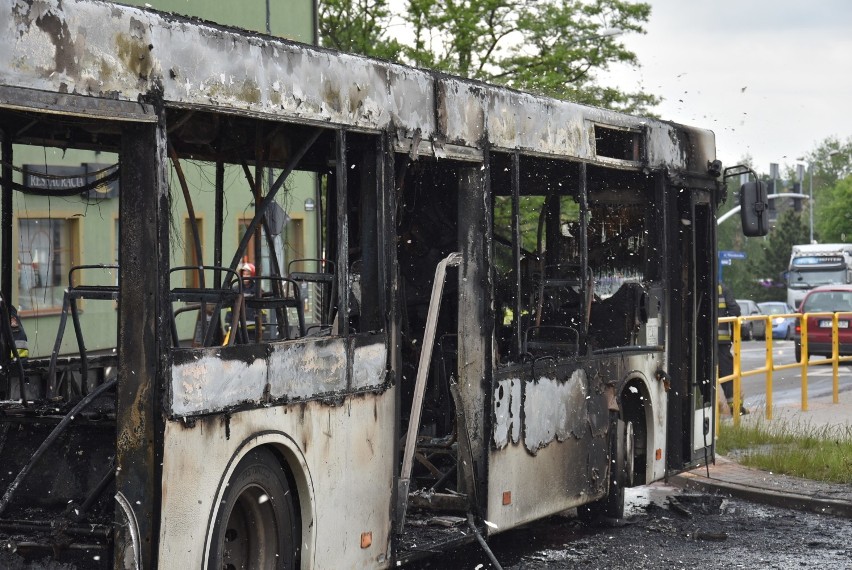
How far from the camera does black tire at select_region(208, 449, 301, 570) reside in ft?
20.5

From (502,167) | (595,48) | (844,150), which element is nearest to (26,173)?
(502,167)

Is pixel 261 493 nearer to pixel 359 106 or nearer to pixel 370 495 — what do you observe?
pixel 370 495

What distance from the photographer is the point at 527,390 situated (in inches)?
343

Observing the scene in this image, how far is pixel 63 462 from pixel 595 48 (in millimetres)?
30582

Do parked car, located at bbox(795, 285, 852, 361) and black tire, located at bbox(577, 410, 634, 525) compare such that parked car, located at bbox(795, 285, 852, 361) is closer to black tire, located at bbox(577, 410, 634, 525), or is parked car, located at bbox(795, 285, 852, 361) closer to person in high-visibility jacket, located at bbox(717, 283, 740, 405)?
person in high-visibility jacket, located at bbox(717, 283, 740, 405)

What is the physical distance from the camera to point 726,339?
1773 cm

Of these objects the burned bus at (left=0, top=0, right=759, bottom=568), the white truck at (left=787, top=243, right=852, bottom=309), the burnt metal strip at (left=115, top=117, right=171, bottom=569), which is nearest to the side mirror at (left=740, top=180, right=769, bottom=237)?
the burned bus at (left=0, top=0, right=759, bottom=568)

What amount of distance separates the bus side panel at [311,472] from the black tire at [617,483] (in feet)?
10.7

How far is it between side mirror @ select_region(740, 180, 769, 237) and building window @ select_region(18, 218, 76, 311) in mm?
5361

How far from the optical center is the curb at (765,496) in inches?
436

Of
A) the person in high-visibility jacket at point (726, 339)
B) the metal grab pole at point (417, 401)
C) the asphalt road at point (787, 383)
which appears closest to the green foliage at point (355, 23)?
the asphalt road at point (787, 383)

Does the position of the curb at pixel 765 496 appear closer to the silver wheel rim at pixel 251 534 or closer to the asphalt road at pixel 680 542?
the asphalt road at pixel 680 542

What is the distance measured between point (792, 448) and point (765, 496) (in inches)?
87.2

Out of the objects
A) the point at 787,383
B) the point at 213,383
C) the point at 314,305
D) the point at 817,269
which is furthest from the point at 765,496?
the point at 817,269
